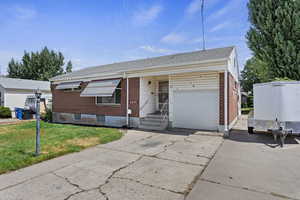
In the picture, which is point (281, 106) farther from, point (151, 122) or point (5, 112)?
point (5, 112)

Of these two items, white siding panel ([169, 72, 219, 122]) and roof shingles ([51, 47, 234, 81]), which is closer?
white siding panel ([169, 72, 219, 122])

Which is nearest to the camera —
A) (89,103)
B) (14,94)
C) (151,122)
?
(151,122)

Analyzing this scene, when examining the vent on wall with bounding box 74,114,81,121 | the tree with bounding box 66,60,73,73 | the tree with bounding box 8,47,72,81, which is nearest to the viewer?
the vent on wall with bounding box 74,114,81,121

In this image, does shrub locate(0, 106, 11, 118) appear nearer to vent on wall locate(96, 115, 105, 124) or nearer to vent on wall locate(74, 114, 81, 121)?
vent on wall locate(74, 114, 81, 121)

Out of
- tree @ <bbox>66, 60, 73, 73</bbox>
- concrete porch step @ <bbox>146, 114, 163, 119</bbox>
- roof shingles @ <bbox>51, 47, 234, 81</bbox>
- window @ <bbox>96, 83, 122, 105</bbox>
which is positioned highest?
tree @ <bbox>66, 60, 73, 73</bbox>

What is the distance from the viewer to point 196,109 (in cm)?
924

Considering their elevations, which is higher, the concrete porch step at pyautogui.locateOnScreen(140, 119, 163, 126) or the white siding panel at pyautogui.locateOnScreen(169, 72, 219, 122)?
the white siding panel at pyautogui.locateOnScreen(169, 72, 219, 122)

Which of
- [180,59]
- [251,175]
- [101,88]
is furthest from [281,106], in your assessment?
[101,88]

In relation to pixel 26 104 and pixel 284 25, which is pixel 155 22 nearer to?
pixel 284 25

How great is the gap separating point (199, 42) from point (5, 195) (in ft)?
50.0

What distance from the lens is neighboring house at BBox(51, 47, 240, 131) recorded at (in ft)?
28.0

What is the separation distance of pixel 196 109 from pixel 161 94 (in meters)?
3.23

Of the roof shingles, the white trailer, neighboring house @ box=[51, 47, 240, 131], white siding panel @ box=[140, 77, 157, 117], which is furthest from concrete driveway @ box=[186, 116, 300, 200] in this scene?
white siding panel @ box=[140, 77, 157, 117]

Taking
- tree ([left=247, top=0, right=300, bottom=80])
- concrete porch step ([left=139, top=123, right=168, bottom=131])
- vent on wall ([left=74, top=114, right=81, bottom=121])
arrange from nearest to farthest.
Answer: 1. concrete porch step ([left=139, top=123, right=168, bottom=131])
2. tree ([left=247, top=0, right=300, bottom=80])
3. vent on wall ([left=74, top=114, right=81, bottom=121])
